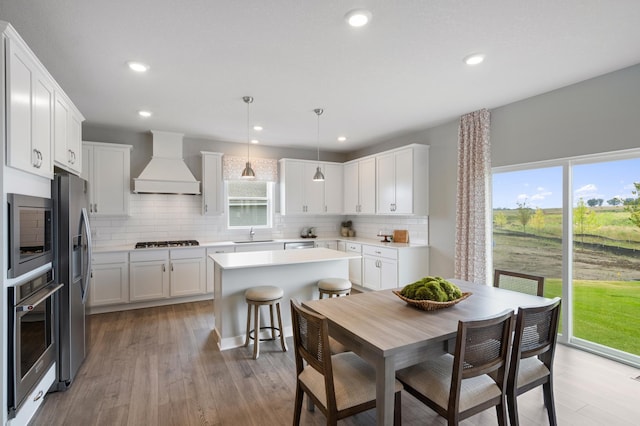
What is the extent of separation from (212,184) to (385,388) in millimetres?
4575

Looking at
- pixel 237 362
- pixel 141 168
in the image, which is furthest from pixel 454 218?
pixel 141 168

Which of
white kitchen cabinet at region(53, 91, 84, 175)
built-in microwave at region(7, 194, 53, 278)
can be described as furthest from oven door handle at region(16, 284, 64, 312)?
white kitchen cabinet at region(53, 91, 84, 175)

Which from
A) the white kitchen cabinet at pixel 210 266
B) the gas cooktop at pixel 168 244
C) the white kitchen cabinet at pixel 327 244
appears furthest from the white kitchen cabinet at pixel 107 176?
the white kitchen cabinet at pixel 327 244

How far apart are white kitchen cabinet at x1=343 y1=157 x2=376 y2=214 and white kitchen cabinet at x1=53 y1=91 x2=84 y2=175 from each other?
4126mm

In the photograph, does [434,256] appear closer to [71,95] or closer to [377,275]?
[377,275]

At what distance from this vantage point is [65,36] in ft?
7.53

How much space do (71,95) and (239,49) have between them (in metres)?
2.27

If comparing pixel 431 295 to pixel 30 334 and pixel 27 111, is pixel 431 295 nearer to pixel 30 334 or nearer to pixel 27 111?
pixel 30 334

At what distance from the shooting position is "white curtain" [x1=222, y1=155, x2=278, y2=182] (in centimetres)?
552

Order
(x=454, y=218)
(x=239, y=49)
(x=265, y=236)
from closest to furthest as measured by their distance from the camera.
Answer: (x=239, y=49)
(x=454, y=218)
(x=265, y=236)

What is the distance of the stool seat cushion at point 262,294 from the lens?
10.2ft

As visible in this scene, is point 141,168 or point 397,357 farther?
point 141,168

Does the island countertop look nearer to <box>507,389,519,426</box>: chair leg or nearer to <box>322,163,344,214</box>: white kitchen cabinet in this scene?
<box>507,389,519,426</box>: chair leg

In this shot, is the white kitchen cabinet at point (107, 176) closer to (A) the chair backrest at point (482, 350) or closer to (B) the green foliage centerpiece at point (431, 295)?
(B) the green foliage centerpiece at point (431, 295)
